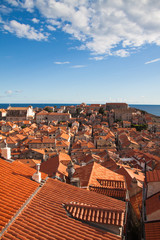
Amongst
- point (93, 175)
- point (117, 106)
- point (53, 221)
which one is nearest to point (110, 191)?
point (93, 175)

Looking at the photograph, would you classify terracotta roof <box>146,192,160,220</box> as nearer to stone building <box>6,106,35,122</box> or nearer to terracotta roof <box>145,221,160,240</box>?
terracotta roof <box>145,221,160,240</box>

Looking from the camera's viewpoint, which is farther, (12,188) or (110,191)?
(110,191)

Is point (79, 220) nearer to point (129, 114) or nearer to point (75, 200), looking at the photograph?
point (75, 200)

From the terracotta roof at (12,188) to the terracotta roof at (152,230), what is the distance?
6.34 meters

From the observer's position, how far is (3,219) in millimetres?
6234

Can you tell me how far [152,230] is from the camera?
9188 mm

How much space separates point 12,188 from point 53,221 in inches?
99.9

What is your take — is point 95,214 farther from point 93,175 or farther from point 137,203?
point 137,203

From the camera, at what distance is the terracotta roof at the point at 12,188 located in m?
6.64

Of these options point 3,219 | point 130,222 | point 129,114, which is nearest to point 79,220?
point 3,219

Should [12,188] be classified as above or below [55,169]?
above

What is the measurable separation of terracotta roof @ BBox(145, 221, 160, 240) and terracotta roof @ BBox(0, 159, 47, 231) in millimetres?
6338

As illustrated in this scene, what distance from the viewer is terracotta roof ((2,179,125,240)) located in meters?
6.11

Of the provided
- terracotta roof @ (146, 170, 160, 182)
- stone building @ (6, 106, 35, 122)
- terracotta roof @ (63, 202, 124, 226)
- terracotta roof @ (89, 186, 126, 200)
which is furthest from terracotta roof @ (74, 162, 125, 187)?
stone building @ (6, 106, 35, 122)
